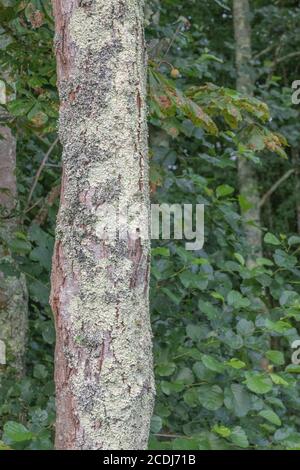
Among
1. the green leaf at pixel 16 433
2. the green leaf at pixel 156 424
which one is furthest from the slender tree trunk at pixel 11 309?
the green leaf at pixel 16 433

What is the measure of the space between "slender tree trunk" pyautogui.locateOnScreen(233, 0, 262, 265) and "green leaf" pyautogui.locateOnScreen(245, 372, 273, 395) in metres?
3.34

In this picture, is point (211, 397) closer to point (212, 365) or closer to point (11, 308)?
point (212, 365)

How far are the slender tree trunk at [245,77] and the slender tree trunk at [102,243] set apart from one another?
3.92 meters

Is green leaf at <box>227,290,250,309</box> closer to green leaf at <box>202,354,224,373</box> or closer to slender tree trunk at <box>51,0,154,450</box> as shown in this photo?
green leaf at <box>202,354,224,373</box>

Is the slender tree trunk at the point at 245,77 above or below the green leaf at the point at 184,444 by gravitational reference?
above

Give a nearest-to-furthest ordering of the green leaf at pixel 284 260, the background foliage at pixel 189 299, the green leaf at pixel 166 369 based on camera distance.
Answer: the background foliage at pixel 189 299
the green leaf at pixel 166 369
the green leaf at pixel 284 260

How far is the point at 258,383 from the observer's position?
1.71 meters

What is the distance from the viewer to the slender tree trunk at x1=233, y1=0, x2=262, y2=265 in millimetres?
5195

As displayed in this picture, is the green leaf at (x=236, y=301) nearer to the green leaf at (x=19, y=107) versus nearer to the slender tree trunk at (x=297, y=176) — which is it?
the green leaf at (x=19, y=107)

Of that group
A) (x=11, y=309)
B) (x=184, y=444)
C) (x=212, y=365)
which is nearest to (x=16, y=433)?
(x=184, y=444)

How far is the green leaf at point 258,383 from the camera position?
169 cm

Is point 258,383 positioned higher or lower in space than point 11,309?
lower

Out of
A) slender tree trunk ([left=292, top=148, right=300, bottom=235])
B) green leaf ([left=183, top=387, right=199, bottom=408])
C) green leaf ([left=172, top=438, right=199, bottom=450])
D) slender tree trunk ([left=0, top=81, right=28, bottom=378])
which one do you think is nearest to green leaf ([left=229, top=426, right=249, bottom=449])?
green leaf ([left=172, top=438, right=199, bottom=450])

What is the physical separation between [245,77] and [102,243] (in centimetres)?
438
